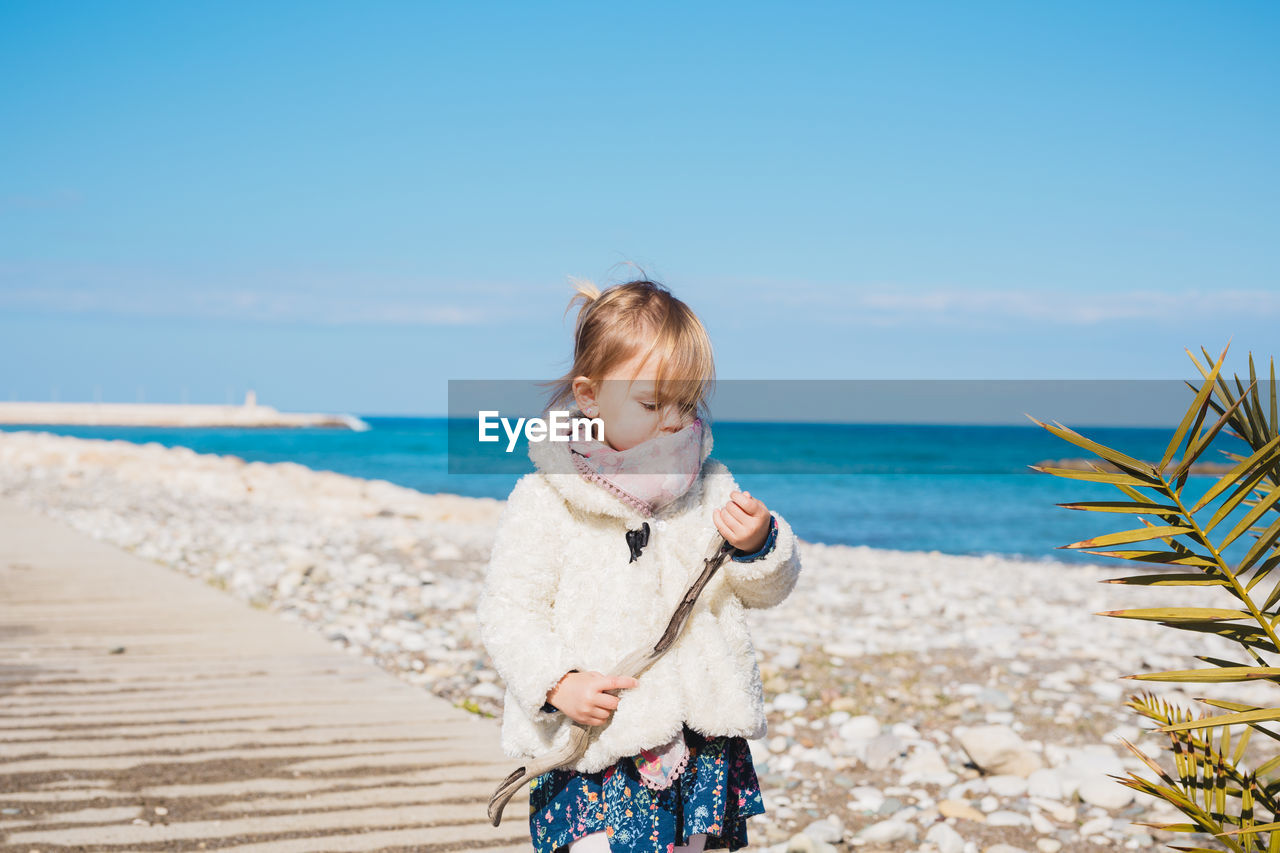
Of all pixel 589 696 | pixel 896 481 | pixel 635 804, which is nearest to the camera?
pixel 589 696

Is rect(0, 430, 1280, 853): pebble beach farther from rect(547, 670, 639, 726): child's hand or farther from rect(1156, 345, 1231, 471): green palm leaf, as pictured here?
rect(547, 670, 639, 726): child's hand

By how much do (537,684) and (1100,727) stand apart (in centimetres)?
378

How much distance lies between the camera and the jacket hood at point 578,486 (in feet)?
7.16

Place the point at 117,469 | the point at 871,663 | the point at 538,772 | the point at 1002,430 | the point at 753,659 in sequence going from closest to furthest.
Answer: the point at 538,772 → the point at 753,659 → the point at 871,663 → the point at 117,469 → the point at 1002,430

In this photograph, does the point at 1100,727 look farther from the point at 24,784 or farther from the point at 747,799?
the point at 24,784

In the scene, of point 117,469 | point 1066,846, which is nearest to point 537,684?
point 1066,846

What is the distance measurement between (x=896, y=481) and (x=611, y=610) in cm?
3665

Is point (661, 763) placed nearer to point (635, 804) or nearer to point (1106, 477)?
point (635, 804)

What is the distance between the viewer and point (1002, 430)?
71.4 metres

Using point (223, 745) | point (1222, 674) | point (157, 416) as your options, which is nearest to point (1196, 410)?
point (1222, 674)

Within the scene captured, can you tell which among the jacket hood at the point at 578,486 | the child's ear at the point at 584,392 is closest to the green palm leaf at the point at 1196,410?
the jacket hood at the point at 578,486

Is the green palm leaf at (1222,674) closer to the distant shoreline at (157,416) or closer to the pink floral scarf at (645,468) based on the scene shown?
the pink floral scarf at (645,468)

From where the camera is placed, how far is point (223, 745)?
13.9 ft

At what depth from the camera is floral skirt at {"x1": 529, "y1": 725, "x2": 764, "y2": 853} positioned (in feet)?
7.04
